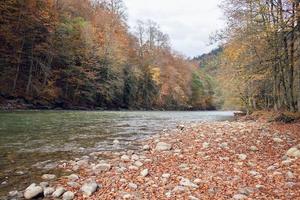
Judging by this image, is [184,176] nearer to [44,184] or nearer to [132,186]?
[132,186]

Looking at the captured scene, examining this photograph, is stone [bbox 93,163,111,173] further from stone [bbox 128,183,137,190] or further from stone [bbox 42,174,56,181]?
stone [bbox 128,183,137,190]

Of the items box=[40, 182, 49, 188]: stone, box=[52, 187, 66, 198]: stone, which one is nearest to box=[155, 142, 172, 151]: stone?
box=[40, 182, 49, 188]: stone

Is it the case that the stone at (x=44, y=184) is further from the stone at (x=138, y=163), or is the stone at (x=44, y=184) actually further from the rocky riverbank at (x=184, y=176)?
the stone at (x=138, y=163)

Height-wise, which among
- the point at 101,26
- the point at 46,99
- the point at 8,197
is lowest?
the point at 8,197

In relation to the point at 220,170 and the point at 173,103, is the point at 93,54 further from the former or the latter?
the point at 220,170

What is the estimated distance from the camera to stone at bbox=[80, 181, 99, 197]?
227 inches

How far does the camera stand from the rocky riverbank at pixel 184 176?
18.4 feet

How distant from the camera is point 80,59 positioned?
43.3 m

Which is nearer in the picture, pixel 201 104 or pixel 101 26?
pixel 101 26

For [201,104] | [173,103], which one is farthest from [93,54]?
[201,104]

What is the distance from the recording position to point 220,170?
277 inches

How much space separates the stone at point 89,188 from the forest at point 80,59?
28.6m

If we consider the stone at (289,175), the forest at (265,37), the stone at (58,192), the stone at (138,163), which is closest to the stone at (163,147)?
the stone at (138,163)

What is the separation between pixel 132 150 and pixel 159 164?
2513mm
